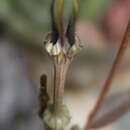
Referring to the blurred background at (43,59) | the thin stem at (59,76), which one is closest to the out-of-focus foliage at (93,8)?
the blurred background at (43,59)

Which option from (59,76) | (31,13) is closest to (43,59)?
→ (31,13)

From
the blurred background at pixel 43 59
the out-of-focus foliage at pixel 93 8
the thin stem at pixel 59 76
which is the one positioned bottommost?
the blurred background at pixel 43 59

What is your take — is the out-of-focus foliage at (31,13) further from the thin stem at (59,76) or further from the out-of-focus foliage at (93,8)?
the thin stem at (59,76)

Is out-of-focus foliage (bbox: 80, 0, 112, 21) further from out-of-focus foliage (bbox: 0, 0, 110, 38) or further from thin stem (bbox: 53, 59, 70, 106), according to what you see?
thin stem (bbox: 53, 59, 70, 106)

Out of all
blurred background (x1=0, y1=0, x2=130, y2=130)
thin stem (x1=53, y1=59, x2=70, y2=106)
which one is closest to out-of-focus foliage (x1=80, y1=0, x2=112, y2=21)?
blurred background (x1=0, y1=0, x2=130, y2=130)

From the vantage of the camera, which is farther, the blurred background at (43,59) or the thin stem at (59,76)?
the blurred background at (43,59)

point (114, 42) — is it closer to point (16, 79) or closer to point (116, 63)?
point (16, 79)

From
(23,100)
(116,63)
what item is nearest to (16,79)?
(23,100)

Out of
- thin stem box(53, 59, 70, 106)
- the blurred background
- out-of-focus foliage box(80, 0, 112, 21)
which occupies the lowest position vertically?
the blurred background
